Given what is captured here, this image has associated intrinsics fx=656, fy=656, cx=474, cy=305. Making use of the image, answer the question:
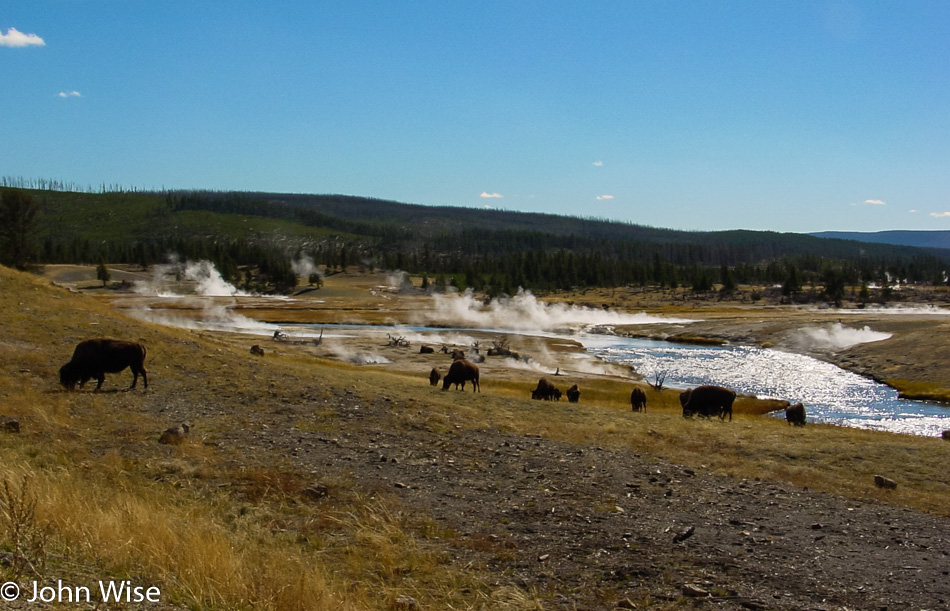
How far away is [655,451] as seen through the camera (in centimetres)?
1723

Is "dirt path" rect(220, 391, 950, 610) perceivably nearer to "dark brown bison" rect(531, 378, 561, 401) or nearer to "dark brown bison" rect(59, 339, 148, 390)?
"dark brown bison" rect(59, 339, 148, 390)

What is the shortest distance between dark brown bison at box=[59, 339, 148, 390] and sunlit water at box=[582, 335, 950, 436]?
32.5m

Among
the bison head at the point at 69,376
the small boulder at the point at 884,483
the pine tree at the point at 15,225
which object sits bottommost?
the small boulder at the point at 884,483

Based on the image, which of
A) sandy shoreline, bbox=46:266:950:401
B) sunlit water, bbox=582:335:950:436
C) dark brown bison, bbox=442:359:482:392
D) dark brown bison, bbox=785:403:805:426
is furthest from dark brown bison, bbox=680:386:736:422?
sandy shoreline, bbox=46:266:950:401

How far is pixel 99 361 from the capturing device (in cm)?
1856

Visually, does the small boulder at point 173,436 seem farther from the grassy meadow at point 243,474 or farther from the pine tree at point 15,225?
the pine tree at point 15,225

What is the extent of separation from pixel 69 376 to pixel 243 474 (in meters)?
9.59

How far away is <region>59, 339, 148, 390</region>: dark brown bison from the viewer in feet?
59.8

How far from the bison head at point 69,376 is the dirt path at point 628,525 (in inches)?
246

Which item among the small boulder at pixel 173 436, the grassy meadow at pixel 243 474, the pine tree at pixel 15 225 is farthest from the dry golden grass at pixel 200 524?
the pine tree at pixel 15 225

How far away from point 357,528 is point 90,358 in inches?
505

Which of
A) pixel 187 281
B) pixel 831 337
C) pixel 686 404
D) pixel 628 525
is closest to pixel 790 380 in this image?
pixel 831 337

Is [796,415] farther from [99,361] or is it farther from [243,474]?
[99,361]

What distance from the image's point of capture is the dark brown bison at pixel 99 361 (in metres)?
18.2
